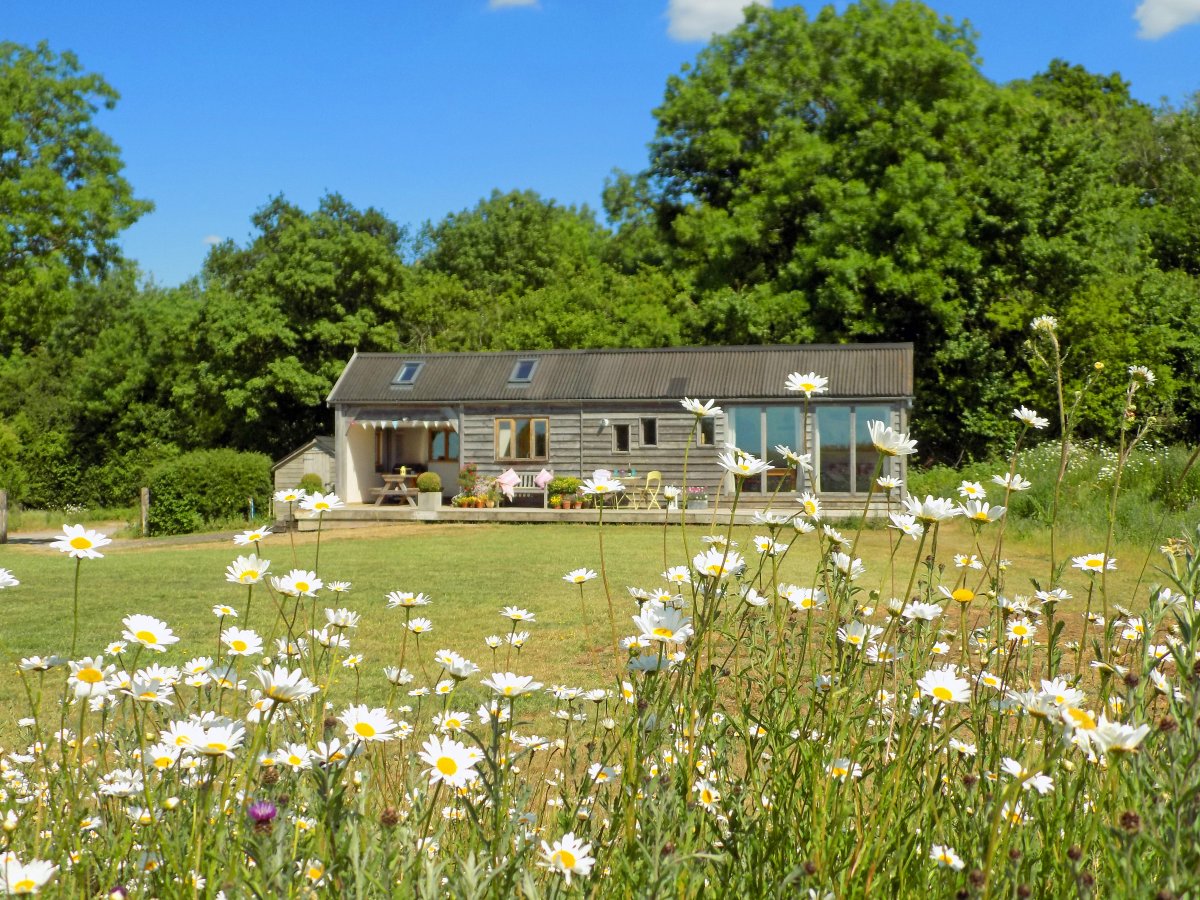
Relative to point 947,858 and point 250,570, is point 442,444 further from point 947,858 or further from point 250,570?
Result: point 947,858

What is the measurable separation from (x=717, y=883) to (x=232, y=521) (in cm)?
2148

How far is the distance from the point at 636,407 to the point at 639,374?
29.7 inches

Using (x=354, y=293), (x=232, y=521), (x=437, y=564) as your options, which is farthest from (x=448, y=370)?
(x=437, y=564)

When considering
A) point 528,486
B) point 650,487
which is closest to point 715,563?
point 650,487

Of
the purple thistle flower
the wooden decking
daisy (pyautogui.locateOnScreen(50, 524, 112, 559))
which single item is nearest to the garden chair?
the wooden decking

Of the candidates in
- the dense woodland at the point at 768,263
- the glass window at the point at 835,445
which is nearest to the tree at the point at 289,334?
the dense woodland at the point at 768,263

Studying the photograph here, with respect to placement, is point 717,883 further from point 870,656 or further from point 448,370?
point 448,370

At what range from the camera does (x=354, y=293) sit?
33250 millimetres

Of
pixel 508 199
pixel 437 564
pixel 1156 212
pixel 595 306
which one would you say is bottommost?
pixel 437 564

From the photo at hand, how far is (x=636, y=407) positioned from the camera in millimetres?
23109

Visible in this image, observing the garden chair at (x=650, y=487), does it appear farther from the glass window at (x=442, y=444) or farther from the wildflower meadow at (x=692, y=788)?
the wildflower meadow at (x=692, y=788)

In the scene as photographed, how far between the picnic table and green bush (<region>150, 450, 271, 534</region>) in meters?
3.01

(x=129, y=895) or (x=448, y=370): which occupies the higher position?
(x=448, y=370)

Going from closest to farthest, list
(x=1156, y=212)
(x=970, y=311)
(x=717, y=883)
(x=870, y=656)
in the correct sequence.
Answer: (x=717, y=883) → (x=870, y=656) → (x=970, y=311) → (x=1156, y=212)
